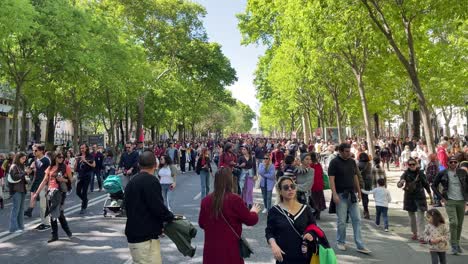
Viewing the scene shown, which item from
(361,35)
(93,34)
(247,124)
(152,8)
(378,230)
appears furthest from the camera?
(247,124)

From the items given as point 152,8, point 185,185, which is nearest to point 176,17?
point 152,8

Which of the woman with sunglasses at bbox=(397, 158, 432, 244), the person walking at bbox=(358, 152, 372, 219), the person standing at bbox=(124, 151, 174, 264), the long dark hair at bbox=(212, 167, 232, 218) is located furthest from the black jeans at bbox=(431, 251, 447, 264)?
the person walking at bbox=(358, 152, 372, 219)

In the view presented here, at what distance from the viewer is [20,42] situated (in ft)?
66.5

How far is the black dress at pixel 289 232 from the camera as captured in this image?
158 inches

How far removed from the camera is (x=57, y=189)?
8.49 meters

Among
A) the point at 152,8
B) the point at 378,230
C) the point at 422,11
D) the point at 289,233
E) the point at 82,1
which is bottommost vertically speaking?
the point at 378,230

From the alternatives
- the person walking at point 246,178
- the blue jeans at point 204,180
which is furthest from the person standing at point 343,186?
the blue jeans at point 204,180

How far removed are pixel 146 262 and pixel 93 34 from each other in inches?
881

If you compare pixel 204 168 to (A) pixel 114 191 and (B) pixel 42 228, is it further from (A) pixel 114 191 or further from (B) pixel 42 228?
(B) pixel 42 228

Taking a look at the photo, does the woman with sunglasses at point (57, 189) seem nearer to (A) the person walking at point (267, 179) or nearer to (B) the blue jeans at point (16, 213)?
(B) the blue jeans at point (16, 213)

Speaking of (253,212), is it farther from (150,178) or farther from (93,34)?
(93,34)

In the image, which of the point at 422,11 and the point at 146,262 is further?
the point at 422,11

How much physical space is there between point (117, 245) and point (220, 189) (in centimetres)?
448

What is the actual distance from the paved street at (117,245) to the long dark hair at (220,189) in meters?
2.98
